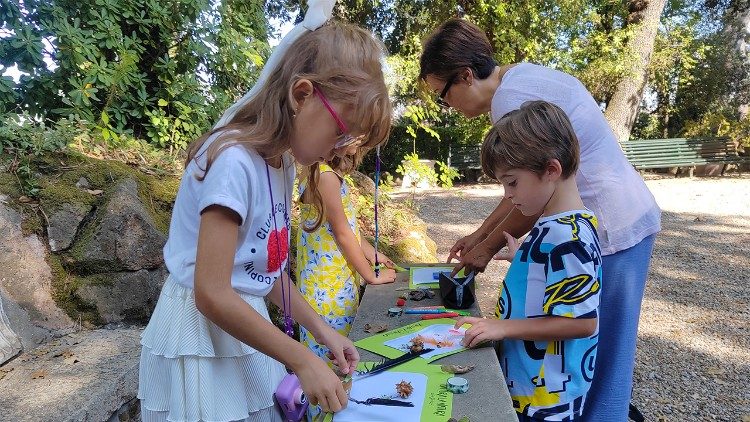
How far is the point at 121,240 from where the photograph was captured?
10.6 feet

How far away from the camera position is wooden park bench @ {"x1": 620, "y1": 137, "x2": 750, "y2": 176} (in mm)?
14254

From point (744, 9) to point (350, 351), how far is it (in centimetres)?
2145

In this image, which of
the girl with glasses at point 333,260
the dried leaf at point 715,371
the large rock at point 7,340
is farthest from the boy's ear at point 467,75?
the dried leaf at point 715,371

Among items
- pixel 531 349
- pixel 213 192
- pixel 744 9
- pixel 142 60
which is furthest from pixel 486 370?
pixel 744 9

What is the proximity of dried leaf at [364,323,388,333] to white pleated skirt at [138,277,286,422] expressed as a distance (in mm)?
637

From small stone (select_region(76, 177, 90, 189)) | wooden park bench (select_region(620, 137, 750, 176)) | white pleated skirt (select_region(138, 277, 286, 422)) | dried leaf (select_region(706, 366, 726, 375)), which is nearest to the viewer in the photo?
white pleated skirt (select_region(138, 277, 286, 422))

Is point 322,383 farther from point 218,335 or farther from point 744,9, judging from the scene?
point 744,9

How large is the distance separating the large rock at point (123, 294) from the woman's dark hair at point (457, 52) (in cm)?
211

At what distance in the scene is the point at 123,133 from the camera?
408 centimetres

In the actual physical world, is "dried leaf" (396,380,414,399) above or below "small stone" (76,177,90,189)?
below

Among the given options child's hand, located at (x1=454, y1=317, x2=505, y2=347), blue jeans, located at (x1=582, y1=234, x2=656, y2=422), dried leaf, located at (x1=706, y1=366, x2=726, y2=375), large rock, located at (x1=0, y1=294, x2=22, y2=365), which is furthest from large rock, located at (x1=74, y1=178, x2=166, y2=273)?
dried leaf, located at (x1=706, y1=366, x2=726, y2=375)

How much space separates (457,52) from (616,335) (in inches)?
48.9

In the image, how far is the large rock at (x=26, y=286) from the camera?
2.74m

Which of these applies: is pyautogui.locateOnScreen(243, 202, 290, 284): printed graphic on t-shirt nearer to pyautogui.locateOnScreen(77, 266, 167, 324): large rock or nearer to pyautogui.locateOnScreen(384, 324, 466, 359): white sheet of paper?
pyautogui.locateOnScreen(384, 324, 466, 359): white sheet of paper
